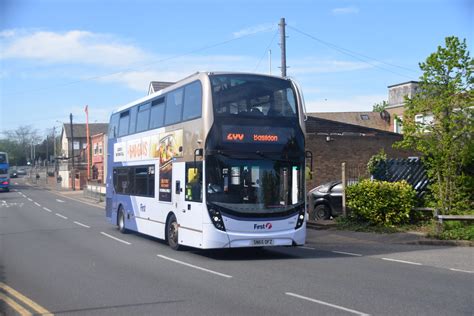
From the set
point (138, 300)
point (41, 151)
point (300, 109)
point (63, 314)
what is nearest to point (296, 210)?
point (300, 109)

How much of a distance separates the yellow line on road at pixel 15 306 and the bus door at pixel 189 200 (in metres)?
4.85

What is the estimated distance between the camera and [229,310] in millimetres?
8047

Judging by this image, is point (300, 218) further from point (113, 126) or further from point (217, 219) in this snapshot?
point (113, 126)

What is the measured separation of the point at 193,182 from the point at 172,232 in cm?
214

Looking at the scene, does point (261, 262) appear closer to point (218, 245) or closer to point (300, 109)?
point (218, 245)

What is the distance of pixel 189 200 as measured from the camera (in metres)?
13.7

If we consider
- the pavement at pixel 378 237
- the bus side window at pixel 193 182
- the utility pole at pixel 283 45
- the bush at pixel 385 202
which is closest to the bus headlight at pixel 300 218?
the bus side window at pixel 193 182

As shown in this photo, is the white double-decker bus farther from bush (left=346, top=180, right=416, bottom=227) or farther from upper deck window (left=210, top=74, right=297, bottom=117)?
bush (left=346, top=180, right=416, bottom=227)

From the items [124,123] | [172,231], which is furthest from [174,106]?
[124,123]

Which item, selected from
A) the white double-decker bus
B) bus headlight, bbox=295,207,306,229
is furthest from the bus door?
bus headlight, bbox=295,207,306,229

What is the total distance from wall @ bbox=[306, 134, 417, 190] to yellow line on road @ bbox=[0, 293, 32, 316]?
2093cm

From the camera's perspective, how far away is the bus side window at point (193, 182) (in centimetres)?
1312

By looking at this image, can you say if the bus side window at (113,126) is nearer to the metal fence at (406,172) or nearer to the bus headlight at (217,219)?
the bus headlight at (217,219)

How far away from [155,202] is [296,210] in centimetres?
460
